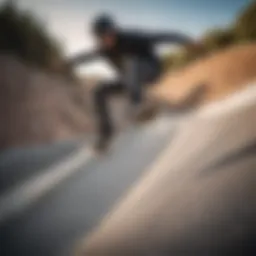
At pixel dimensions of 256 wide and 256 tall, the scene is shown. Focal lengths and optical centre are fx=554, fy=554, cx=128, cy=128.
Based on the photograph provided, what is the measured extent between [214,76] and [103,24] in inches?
10.6

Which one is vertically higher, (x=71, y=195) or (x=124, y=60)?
(x=124, y=60)

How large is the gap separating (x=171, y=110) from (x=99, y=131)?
166mm

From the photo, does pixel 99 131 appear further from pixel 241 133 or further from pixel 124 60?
pixel 241 133

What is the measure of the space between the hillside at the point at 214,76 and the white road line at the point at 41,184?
22 centimetres

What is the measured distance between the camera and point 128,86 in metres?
1.21

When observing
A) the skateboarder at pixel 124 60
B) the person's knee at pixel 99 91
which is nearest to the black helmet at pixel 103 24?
the skateboarder at pixel 124 60

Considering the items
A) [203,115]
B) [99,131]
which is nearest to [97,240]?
[99,131]

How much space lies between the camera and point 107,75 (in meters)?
1.22

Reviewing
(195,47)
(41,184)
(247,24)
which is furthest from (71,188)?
(247,24)

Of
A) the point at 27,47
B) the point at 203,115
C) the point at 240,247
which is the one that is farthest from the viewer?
the point at 27,47

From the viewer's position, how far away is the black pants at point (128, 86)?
119 centimetres

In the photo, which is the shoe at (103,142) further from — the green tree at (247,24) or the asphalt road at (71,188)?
the green tree at (247,24)

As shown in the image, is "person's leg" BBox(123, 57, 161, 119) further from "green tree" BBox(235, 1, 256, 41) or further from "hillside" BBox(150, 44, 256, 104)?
"green tree" BBox(235, 1, 256, 41)

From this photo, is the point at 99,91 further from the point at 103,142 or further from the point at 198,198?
the point at 198,198
